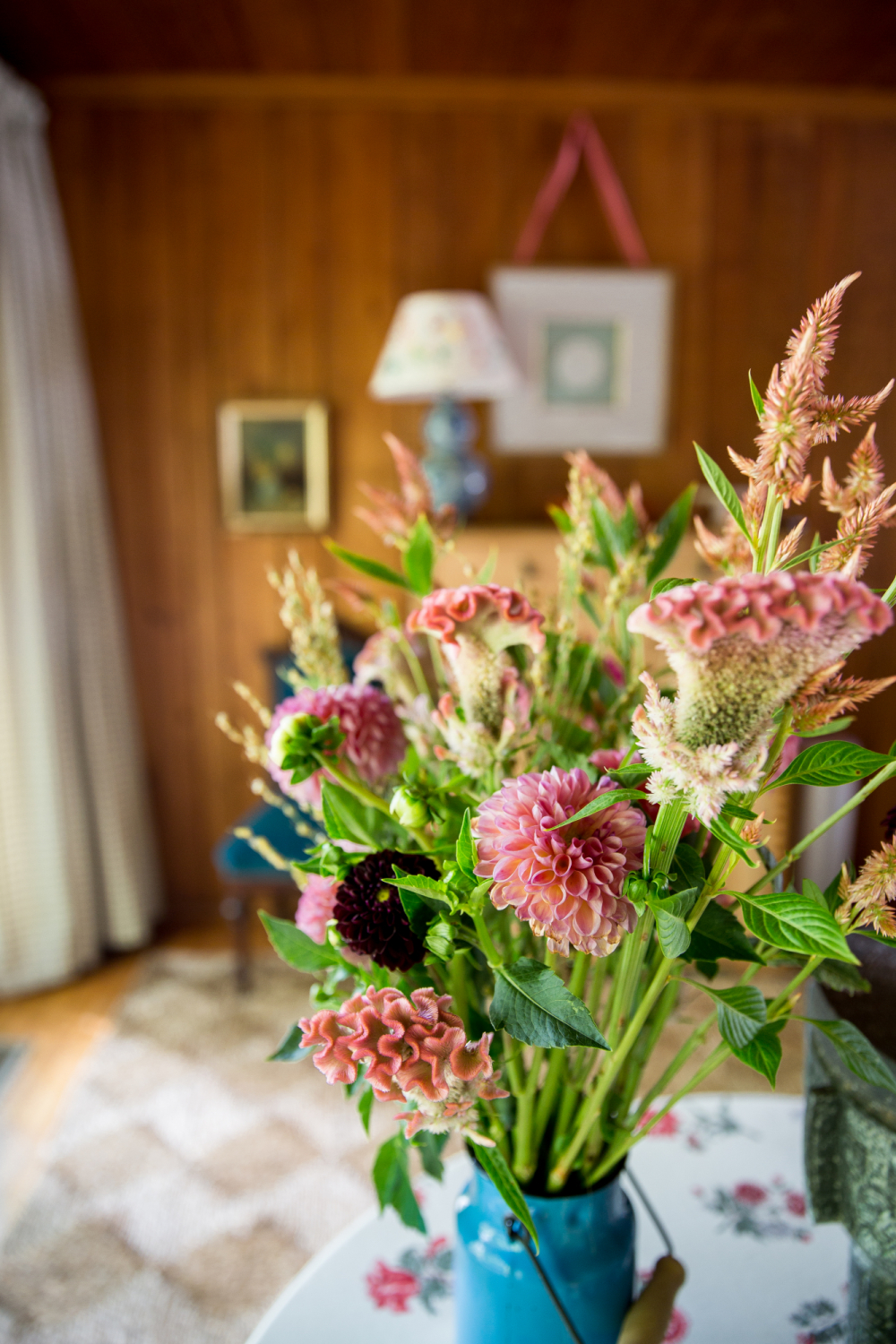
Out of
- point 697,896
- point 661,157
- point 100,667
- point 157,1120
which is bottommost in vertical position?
point 157,1120

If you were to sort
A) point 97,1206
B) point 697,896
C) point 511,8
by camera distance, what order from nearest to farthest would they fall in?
point 697,896
point 97,1206
point 511,8

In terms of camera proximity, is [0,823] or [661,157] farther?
[661,157]

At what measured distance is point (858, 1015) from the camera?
709 mm

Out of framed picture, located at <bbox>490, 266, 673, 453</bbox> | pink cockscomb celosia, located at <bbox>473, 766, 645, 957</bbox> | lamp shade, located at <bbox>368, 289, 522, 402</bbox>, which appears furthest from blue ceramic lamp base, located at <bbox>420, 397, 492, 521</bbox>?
pink cockscomb celosia, located at <bbox>473, 766, 645, 957</bbox>

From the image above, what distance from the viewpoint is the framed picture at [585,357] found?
2.83 metres

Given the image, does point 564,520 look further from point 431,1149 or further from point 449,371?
point 449,371

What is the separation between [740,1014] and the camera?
0.51 meters

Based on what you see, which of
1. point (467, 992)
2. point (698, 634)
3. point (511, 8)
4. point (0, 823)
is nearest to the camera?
point (698, 634)

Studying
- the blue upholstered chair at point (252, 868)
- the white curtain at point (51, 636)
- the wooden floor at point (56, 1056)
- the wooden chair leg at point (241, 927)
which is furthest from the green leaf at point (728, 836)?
the white curtain at point (51, 636)

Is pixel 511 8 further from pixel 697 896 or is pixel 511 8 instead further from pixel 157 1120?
pixel 157 1120

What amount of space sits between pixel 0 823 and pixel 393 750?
7.30 feet

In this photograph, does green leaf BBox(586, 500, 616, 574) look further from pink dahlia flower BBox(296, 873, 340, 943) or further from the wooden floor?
the wooden floor

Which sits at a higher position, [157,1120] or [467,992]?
[467,992]

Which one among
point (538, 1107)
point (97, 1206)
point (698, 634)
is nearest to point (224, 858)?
point (97, 1206)
